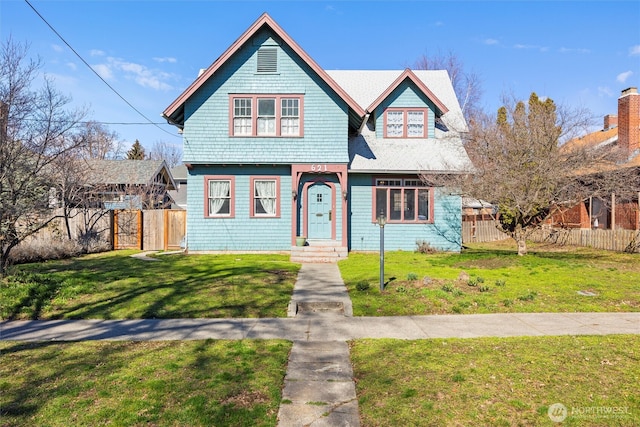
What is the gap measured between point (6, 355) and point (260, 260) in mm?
9211

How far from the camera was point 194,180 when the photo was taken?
1645 centimetres

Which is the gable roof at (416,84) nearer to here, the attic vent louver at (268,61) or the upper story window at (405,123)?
the upper story window at (405,123)

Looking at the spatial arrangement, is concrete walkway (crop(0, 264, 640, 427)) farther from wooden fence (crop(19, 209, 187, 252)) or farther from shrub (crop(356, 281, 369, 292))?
wooden fence (crop(19, 209, 187, 252))

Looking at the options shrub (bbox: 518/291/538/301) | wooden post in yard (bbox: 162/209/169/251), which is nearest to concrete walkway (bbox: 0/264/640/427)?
shrub (bbox: 518/291/538/301)

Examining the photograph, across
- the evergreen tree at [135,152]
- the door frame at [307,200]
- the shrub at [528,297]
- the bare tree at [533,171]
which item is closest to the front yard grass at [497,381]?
the shrub at [528,297]

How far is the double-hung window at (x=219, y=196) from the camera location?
16453mm

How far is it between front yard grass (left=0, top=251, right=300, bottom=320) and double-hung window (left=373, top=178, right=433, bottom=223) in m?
6.67

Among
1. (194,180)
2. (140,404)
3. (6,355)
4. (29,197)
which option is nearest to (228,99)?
(194,180)

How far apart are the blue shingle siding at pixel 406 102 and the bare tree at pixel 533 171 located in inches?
146

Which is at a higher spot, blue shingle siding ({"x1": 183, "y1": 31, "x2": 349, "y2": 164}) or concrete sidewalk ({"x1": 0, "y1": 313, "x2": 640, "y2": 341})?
blue shingle siding ({"x1": 183, "y1": 31, "x2": 349, "y2": 164})

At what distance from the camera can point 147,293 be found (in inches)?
355

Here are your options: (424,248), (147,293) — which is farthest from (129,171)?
(147,293)

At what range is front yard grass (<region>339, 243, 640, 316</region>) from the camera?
811 centimetres

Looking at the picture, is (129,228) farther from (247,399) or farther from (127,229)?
(247,399)
